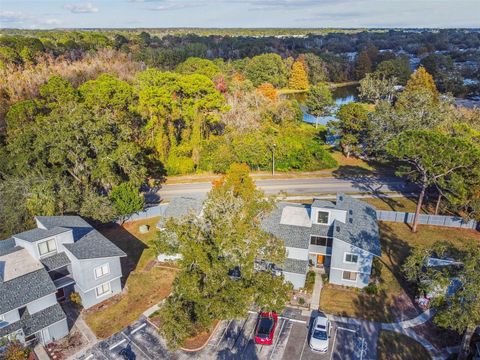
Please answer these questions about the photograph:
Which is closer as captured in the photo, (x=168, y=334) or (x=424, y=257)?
(x=168, y=334)

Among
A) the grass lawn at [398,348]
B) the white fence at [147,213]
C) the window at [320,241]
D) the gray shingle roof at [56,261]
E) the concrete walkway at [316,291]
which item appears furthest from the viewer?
the white fence at [147,213]

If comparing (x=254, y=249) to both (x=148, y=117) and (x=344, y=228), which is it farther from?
(x=148, y=117)

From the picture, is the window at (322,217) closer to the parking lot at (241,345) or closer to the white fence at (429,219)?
the parking lot at (241,345)

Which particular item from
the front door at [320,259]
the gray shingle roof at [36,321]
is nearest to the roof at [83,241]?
the gray shingle roof at [36,321]

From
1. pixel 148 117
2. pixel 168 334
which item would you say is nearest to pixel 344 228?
pixel 168 334

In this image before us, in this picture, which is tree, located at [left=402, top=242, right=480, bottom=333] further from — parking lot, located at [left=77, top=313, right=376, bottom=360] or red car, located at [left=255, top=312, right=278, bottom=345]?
red car, located at [left=255, top=312, right=278, bottom=345]
